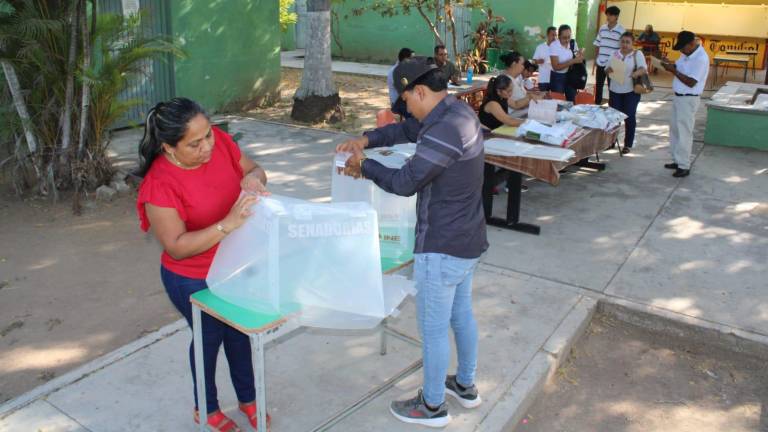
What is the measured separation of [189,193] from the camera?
2682 mm

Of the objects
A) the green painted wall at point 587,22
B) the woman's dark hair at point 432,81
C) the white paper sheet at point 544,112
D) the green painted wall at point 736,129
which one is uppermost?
the green painted wall at point 587,22

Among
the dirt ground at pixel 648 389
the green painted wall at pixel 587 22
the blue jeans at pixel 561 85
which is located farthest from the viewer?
the green painted wall at pixel 587 22

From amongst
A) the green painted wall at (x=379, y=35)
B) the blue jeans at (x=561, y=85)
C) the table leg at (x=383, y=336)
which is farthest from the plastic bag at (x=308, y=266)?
the green painted wall at (x=379, y=35)

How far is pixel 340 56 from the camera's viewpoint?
19.3 meters

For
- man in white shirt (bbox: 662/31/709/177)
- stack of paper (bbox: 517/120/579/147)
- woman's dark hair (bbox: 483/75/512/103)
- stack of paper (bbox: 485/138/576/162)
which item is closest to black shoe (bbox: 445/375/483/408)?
stack of paper (bbox: 485/138/576/162)

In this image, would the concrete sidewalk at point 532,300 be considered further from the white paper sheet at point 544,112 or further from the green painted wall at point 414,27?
the green painted wall at point 414,27

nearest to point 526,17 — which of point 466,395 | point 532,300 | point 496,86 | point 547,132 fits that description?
point 496,86

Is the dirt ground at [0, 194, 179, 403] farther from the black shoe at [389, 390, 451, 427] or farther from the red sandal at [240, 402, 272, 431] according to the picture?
the black shoe at [389, 390, 451, 427]

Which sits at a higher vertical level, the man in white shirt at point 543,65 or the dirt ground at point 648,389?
the man in white shirt at point 543,65

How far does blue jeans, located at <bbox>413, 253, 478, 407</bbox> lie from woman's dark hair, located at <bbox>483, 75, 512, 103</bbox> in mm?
4085

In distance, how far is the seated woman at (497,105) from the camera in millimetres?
6852

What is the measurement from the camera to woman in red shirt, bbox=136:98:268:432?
8.55 feet

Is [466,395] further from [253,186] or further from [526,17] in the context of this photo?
[526,17]

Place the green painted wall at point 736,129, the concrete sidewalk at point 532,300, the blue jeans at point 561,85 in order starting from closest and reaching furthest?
the concrete sidewalk at point 532,300
the green painted wall at point 736,129
the blue jeans at point 561,85
